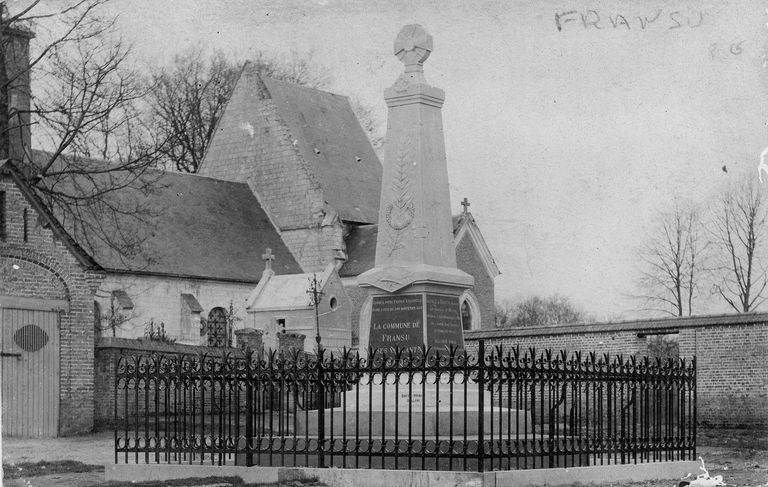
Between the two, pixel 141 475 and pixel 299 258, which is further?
pixel 299 258

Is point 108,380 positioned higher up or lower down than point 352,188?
lower down

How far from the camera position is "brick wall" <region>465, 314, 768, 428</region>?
2262 cm

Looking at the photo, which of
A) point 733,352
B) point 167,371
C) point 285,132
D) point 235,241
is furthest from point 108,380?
point 285,132

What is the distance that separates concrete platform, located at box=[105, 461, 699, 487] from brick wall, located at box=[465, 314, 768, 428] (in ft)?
33.7

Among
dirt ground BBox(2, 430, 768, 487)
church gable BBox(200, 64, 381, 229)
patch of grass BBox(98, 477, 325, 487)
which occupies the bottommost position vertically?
dirt ground BBox(2, 430, 768, 487)

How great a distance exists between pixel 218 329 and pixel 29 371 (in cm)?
1761

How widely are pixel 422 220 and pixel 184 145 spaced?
35961mm

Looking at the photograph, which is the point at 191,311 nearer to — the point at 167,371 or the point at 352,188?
the point at 352,188

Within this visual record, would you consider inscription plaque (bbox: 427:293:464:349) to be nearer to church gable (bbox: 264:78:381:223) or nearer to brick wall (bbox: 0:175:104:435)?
brick wall (bbox: 0:175:104:435)

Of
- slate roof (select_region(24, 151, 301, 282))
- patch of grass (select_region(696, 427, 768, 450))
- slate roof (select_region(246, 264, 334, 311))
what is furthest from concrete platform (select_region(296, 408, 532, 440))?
slate roof (select_region(246, 264, 334, 311))

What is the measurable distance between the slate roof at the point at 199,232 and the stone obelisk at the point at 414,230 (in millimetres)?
22028

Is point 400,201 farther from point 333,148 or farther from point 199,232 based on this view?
point 333,148

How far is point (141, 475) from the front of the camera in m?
12.2

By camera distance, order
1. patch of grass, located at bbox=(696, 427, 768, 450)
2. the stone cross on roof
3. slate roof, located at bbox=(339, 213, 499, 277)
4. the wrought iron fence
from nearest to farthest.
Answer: the wrought iron fence < patch of grass, located at bbox=(696, 427, 768, 450) < the stone cross on roof < slate roof, located at bbox=(339, 213, 499, 277)
